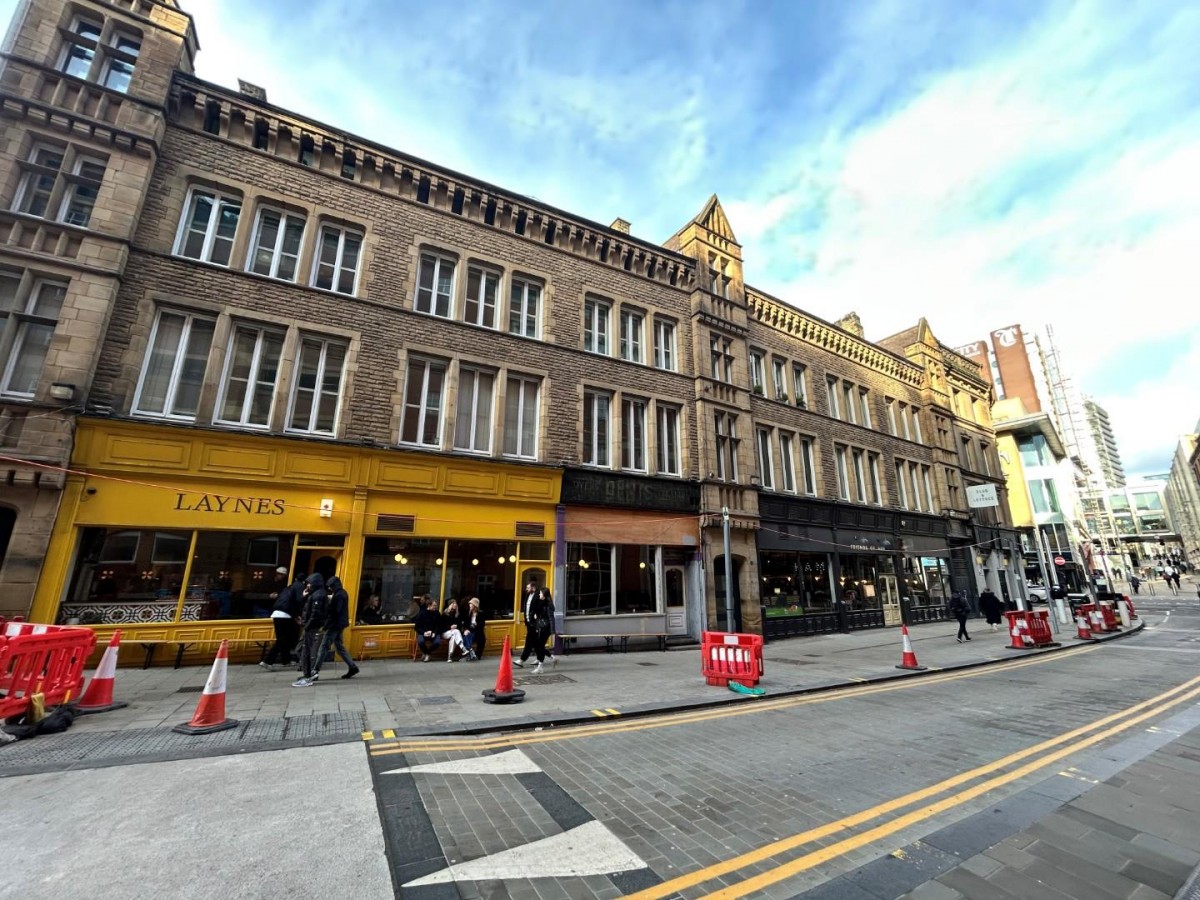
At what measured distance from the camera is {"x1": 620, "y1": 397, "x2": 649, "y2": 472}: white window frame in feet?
57.7

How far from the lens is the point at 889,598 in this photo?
23.9m

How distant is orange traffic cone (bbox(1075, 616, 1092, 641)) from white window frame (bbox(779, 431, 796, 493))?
427 inches

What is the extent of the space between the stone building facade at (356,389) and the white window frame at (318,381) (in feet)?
0.20

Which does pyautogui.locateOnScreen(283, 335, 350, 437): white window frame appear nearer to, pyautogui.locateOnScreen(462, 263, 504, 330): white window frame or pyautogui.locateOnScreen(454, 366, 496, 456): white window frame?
pyautogui.locateOnScreen(454, 366, 496, 456): white window frame

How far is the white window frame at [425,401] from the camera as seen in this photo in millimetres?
14164

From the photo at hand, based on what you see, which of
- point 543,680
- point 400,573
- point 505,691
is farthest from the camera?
point 400,573

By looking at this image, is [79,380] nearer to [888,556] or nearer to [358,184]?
[358,184]

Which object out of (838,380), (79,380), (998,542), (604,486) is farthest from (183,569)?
(998,542)

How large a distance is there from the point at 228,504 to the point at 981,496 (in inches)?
1317

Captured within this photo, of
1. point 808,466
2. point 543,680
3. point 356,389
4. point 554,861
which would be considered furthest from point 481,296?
point 808,466

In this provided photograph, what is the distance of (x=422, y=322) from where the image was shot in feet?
48.4

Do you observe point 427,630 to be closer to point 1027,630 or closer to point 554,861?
point 554,861

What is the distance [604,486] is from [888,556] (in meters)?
16.6

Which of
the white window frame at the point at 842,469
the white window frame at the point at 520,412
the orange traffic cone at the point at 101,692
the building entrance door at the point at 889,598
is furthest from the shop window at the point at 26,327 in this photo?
the building entrance door at the point at 889,598
